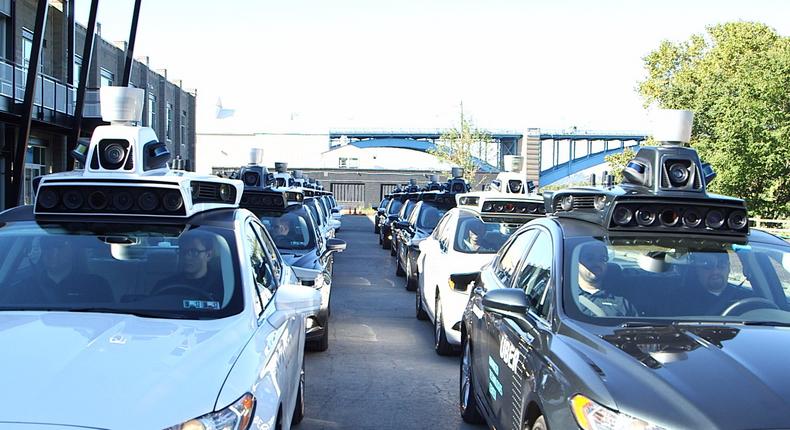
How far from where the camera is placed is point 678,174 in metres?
5.07

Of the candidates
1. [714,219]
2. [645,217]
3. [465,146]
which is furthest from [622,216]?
[465,146]

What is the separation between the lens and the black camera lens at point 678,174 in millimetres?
5059

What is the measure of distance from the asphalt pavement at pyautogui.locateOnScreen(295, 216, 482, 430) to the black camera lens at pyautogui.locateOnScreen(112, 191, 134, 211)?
224 cm

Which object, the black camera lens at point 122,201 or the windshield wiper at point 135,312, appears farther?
the black camera lens at point 122,201

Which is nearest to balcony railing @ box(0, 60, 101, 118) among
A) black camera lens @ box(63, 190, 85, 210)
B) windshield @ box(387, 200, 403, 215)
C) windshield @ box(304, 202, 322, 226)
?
windshield @ box(304, 202, 322, 226)

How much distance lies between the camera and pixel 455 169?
22.9 metres

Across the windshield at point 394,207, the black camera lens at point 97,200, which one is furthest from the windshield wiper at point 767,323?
the windshield at point 394,207

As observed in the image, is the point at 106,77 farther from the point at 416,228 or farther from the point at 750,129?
the point at 750,129

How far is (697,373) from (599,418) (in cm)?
49

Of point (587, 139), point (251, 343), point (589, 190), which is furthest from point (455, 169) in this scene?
point (587, 139)

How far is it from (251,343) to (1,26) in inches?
933

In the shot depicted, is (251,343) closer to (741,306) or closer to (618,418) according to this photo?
(618,418)

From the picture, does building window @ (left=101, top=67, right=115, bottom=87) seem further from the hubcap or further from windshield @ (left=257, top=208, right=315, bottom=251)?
the hubcap

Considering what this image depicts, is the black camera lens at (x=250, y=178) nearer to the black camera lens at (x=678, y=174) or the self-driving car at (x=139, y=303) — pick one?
the self-driving car at (x=139, y=303)
